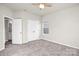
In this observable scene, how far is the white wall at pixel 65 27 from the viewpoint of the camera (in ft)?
16.4

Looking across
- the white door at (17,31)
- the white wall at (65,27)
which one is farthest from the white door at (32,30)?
the white wall at (65,27)

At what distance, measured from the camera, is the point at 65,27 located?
18.6ft

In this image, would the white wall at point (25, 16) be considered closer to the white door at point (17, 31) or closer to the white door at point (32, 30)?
the white door at point (32, 30)

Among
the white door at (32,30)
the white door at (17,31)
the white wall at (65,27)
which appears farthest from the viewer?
the white door at (17,31)

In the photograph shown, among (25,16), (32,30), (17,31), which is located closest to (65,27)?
(32,30)

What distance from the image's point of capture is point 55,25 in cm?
644

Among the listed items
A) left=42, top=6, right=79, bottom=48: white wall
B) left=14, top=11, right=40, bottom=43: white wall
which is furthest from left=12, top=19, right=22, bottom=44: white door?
left=42, top=6, right=79, bottom=48: white wall

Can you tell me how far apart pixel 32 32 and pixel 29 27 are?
0.31 metres

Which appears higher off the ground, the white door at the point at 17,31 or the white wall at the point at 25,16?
the white wall at the point at 25,16

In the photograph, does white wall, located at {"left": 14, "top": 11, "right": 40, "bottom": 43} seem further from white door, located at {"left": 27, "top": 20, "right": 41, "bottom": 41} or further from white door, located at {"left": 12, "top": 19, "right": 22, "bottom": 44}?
white door, located at {"left": 12, "top": 19, "right": 22, "bottom": 44}

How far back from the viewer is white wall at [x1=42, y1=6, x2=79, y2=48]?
500cm

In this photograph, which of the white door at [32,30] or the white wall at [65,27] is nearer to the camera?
the white door at [32,30]

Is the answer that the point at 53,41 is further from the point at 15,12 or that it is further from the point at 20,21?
the point at 15,12

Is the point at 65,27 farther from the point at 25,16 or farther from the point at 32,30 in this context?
the point at 25,16
